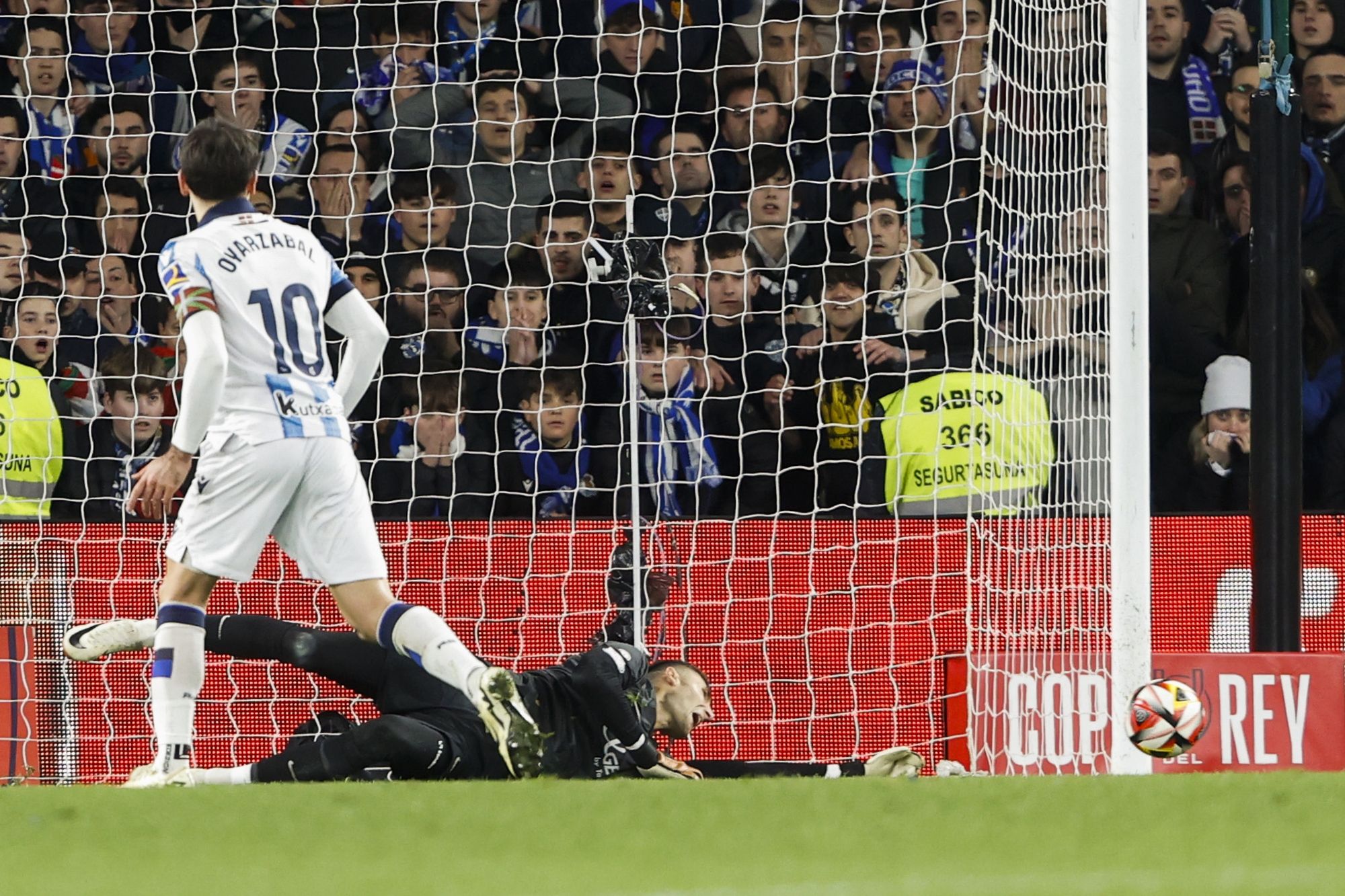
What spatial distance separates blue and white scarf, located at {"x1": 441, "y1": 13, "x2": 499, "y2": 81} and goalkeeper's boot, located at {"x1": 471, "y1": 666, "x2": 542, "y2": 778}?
4.65 metres

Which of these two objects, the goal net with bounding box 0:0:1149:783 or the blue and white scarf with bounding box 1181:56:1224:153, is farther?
the blue and white scarf with bounding box 1181:56:1224:153

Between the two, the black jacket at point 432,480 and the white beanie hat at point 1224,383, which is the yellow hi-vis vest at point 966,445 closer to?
the white beanie hat at point 1224,383

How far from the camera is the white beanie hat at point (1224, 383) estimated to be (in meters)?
8.11

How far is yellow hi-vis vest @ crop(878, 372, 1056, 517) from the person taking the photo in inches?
279

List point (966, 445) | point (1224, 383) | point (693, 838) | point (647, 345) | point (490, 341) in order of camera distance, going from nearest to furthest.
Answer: point (693, 838) < point (966, 445) < point (1224, 383) < point (647, 345) < point (490, 341)

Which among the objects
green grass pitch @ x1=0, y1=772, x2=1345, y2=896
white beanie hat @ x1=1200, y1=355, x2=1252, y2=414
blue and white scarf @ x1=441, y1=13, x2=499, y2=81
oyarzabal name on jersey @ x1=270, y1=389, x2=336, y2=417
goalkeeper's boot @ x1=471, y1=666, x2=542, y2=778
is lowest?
green grass pitch @ x1=0, y1=772, x2=1345, y2=896

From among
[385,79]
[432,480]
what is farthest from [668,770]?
[385,79]

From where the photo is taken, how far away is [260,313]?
5.08 meters

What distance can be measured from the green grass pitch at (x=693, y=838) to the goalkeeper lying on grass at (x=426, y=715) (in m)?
0.78

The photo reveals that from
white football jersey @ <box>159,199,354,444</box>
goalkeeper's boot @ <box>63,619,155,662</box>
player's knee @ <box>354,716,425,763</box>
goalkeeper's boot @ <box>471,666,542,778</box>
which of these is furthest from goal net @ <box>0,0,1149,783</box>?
white football jersey @ <box>159,199,354,444</box>

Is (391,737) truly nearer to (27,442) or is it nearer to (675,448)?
(675,448)

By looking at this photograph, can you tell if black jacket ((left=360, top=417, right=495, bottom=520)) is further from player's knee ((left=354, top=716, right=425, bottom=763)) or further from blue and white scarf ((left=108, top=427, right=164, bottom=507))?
player's knee ((left=354, top=716, right=425, bottom=763))

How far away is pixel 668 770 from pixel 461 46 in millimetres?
4025

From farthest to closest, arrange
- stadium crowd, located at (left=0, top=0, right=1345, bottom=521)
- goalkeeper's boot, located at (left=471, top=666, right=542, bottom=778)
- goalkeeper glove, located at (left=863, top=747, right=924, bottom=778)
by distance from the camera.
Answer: stadium crowd, located at (left=0, top=0, right=1345, bottom=521) < goalkeeper glove, located at (left=863, top=747, right=924, bottom=778) < goalkeeper's boot, located at (left=471, top=666, right=542, bottom=778)
